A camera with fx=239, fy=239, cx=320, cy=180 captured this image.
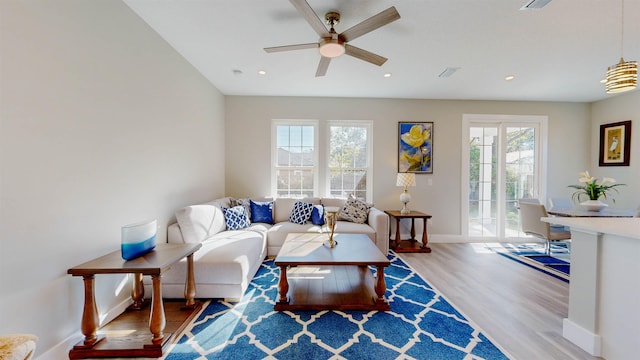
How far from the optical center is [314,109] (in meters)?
4.52

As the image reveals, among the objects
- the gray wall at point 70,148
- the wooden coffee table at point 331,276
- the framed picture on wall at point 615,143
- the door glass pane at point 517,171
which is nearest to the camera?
the gray wall at point 70,148

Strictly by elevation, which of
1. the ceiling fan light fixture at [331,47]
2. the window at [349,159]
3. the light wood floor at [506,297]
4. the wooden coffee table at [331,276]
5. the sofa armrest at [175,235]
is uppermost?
the ceiling fan light fixture at [331,47]

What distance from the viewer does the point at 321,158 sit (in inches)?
179

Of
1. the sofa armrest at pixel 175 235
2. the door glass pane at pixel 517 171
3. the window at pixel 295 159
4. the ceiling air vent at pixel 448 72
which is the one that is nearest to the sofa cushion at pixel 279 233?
the window at pixel 295 159

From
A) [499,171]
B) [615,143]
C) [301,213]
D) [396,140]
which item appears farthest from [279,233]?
[615,143]

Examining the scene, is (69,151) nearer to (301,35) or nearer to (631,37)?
(301,35)

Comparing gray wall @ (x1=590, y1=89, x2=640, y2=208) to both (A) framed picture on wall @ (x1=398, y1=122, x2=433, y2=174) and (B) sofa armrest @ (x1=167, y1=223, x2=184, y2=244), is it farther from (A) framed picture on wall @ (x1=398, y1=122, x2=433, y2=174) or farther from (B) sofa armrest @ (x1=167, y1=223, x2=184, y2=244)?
(B) sofa armrest @ (x1=167, y1=223, x2=184, y2=244)

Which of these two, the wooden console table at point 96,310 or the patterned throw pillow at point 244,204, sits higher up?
the patterned throw pillow at point 244,204

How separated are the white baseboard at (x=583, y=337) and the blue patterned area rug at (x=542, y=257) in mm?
1488

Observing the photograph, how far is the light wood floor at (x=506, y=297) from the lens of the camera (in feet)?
5.97

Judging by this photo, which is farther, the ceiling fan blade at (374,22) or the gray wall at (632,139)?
the gray wall at (632,139)

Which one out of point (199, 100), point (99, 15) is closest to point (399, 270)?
point (199, 100)

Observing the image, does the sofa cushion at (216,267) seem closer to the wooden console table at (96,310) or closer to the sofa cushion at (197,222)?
the sofa cushion at (197,222)

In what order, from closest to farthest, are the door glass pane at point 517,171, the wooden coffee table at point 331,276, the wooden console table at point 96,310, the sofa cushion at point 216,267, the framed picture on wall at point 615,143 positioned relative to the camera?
the wooden console table at point 96,310, the wooden coffee table at point 331,276, the sofa cushion at point 216,267, the framed picture on wall at point 615,143, the door glass pane at point 517,171
